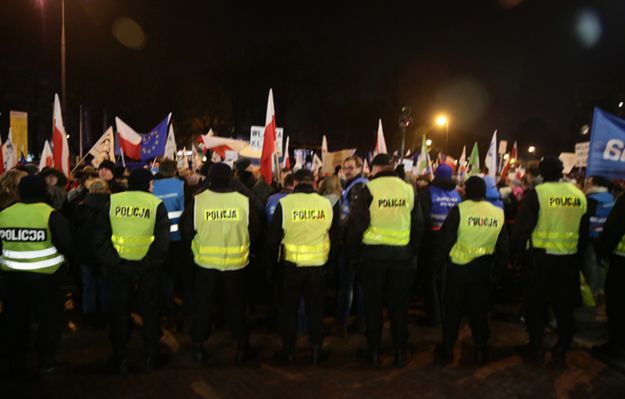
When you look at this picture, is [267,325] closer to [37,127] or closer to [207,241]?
[207,241]

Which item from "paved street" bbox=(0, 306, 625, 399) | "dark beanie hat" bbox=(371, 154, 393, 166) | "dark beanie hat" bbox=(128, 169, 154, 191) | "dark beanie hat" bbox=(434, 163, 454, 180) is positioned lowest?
"paved street" bbox=(0, 306, 625, 399)

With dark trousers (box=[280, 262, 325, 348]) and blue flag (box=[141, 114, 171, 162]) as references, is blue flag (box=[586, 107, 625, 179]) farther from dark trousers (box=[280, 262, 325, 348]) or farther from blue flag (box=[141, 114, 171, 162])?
blue flag (box=[141, 114, 171, 162])

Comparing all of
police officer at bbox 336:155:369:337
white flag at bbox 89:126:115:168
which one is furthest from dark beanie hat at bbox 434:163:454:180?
white flag at bbox 89:126:115:168

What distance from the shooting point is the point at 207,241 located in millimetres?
5219

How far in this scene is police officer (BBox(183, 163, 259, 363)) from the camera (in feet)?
17.1

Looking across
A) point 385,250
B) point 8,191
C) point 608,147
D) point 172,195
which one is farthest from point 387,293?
point 8,191

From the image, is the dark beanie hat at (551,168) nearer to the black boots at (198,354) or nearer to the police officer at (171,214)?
the black boots at (198,354)

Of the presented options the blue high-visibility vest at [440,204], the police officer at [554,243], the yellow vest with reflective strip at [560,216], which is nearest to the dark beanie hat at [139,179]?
the blue high-visibility vest at [440,204]

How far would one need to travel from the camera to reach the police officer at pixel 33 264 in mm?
4875

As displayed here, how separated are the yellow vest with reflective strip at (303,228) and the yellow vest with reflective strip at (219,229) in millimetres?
495

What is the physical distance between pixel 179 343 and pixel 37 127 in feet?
144

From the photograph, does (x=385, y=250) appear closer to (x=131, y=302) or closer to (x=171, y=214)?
(x=131, y=302)

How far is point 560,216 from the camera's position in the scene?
5480mm

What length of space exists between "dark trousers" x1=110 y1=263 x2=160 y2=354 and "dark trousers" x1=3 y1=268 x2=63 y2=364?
22.4 inches
